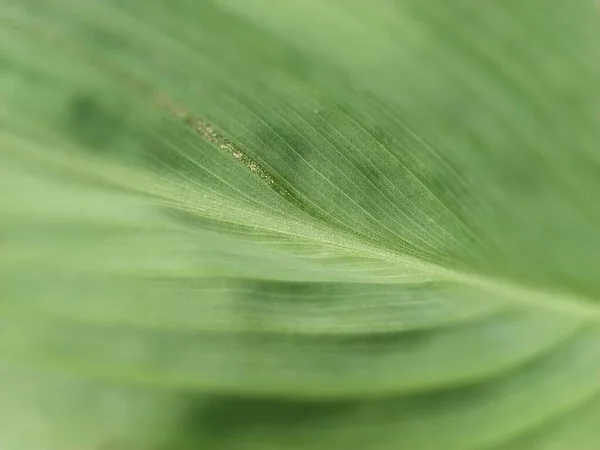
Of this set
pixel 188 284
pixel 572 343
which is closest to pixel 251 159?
pixel 188 284

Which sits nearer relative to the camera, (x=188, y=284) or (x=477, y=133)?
(x=188, y=284)

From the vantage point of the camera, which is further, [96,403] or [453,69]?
[453,69]

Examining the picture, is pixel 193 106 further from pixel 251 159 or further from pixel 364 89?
pixel 364 89

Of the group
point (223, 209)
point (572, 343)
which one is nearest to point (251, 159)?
point (223, 209)

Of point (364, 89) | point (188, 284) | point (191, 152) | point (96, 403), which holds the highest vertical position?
point (364, 89)

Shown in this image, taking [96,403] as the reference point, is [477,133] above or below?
above

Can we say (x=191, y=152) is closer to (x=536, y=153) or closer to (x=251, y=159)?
(x=251, y=159)
